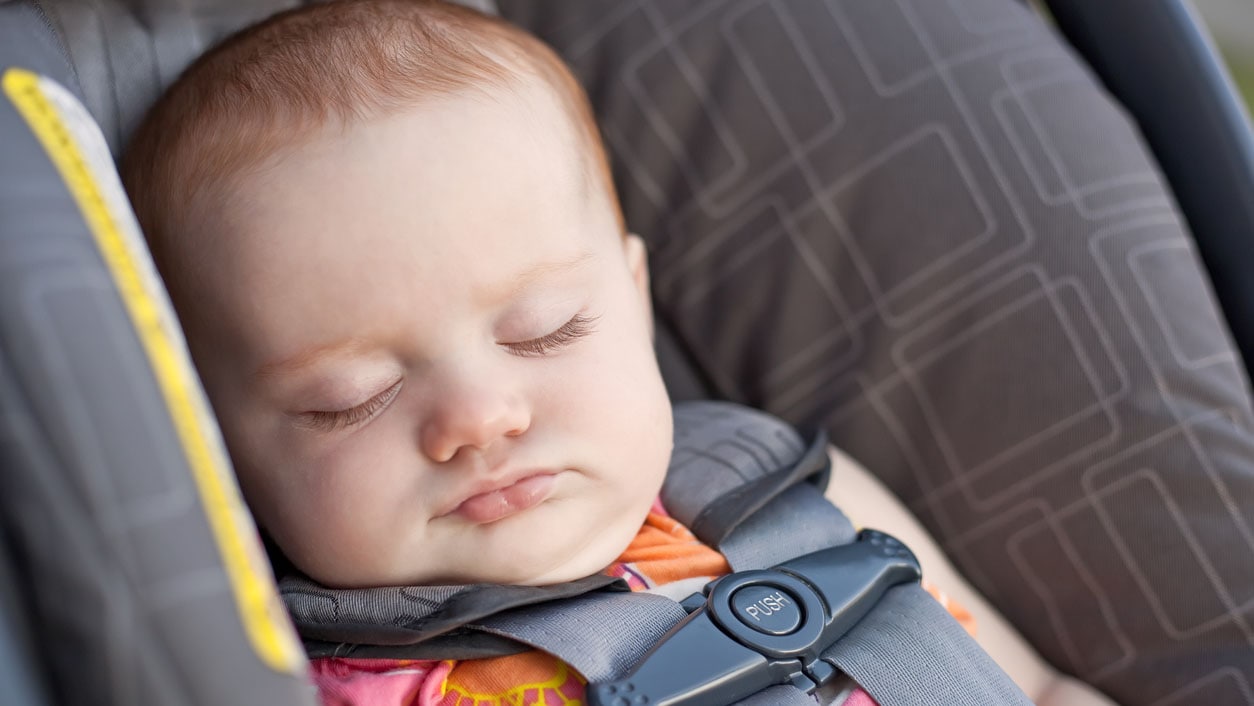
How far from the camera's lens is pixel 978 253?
103 centimetres

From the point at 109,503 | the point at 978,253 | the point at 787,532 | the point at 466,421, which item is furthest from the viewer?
the point at 978,253

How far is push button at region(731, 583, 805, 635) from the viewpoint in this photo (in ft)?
2.66

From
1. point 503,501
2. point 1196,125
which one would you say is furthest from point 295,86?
point 1196,125

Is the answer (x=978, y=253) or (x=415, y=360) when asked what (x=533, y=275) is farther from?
(x=978, y=253)

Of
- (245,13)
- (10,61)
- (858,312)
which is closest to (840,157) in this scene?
(858,312)

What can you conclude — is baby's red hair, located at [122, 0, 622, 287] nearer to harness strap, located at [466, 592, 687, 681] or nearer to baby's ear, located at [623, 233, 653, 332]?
baby's ear, located at [623, 233, 653, 332]

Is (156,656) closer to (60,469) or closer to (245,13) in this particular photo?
(60,469)

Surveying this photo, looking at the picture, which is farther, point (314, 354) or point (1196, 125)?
point (1196, 125)

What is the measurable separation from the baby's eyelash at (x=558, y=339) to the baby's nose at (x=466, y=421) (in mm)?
51

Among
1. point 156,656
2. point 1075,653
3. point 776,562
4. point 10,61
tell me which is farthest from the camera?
point 1075,653

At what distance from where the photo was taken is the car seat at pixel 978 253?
3.18 feet

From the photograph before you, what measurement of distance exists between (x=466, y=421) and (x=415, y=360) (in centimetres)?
6

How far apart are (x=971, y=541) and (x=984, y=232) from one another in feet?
0.88

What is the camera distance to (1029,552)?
102 centimetres
